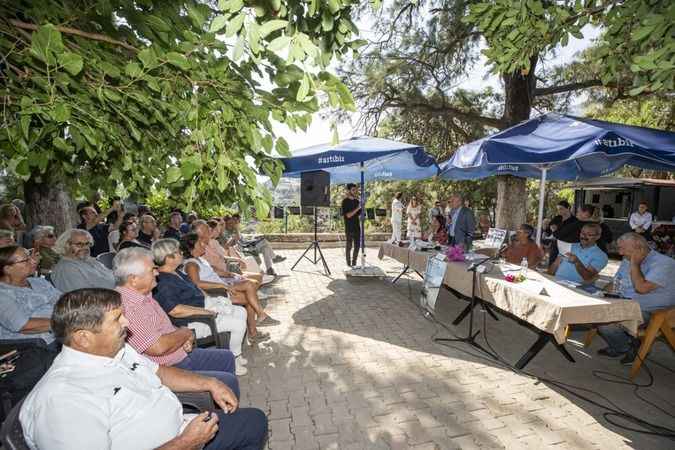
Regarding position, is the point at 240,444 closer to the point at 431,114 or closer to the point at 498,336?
the point at 498,336

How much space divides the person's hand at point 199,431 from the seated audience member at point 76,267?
246 cm

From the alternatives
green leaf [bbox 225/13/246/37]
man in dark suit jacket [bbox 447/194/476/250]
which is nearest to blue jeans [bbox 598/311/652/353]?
man in dark suit jacket [bbox 447/194/476/250]

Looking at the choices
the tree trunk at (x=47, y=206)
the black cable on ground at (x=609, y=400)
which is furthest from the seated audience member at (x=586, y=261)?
the tree trunk at (x=47, y=206)

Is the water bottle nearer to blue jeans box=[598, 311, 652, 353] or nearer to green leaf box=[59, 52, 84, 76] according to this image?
blue jeans box=[598, 311, 652, 353]

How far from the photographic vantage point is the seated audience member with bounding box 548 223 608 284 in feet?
13.8

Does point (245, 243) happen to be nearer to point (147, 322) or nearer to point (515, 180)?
point (147, 322)

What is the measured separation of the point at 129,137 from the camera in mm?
2004

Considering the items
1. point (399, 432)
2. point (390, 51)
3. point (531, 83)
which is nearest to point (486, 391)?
point (399, 432)

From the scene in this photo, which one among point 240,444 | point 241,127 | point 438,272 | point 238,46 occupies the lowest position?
point 240,444

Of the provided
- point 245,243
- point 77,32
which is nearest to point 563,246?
point 245,243

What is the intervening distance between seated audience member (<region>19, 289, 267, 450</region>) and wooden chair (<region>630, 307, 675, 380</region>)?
147 inches

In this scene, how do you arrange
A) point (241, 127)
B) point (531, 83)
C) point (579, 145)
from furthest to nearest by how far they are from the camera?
point (531, 83) → point (579, 145) → point (241, 127)

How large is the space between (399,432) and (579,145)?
3.66 m

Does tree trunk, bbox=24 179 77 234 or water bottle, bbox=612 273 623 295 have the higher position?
tree trunk, bbox=24 179 77 234
